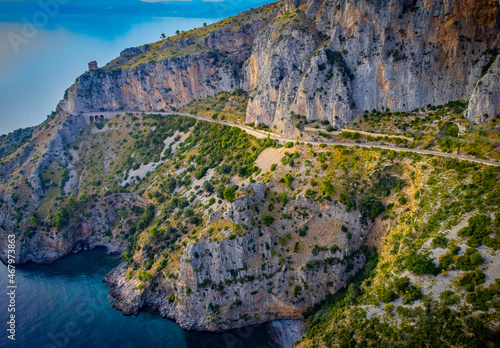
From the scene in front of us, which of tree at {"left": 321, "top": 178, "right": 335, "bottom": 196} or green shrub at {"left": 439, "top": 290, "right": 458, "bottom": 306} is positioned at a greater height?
tree at {"left": 321, "top": 178, "right": 335, "bottom": 196}

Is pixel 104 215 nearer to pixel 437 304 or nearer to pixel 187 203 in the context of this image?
pixel 187 203

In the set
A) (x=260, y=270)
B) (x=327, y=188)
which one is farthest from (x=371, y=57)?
(x=260, y=270)

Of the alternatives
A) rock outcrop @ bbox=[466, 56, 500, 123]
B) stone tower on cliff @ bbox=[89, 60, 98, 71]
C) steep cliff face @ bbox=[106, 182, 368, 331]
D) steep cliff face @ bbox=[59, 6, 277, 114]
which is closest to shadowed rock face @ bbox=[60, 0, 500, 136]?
rock outcrop @ bbox=[466, 56, 500, 123]

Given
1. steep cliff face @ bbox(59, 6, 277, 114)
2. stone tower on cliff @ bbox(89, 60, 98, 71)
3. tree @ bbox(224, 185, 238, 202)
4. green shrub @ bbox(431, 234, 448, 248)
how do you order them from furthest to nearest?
stone tower on cliff @ bbox(89, 60, 98, 71)
steep cliff face @ bbox(59, 6, 277, 114)
tree @ bbox(224, 185, 238, 202)
green shrub @ bbox(431, 234, 448, 248)

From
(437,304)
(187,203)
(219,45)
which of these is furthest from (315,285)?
(219,45)

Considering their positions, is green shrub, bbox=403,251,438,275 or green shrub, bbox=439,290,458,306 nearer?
green shrub, bbox=439,290,458,306

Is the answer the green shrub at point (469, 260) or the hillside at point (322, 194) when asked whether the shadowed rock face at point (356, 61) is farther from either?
the green shrub at point (469, 260)

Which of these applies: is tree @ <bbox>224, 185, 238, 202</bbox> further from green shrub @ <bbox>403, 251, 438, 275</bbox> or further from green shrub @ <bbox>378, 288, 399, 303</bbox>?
green shrub @ <bbox>403, 251, 438, 275</bbox>

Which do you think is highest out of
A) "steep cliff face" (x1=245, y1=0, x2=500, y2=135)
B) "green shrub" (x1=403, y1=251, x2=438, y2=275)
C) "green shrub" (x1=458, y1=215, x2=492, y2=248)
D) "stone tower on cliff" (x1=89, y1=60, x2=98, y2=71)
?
"stone tower on cliff" (x1=89, y1=60, x2=98, y2=71)
